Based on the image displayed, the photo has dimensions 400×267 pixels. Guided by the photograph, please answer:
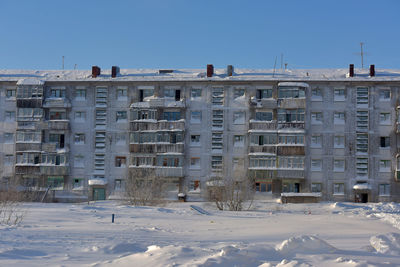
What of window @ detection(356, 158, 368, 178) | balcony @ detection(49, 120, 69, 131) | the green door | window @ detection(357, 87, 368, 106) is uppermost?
window @ detection(357, 87, 368, 106)

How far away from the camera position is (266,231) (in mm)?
19453

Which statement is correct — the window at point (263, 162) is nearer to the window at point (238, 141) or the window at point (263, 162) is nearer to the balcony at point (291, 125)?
the window at point (238, 141)

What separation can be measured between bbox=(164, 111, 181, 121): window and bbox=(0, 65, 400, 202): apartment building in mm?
108

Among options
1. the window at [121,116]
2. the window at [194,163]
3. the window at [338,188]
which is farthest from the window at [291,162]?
the window at [121,116]

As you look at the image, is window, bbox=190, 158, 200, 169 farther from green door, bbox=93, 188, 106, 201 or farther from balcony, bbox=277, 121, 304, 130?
green door, bbox=93, 188, 106, 201

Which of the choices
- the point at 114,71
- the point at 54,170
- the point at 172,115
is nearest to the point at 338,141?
the point at 172,115

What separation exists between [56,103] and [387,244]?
41251 millimetres

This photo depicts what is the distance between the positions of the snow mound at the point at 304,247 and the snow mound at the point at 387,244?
1.69 meters

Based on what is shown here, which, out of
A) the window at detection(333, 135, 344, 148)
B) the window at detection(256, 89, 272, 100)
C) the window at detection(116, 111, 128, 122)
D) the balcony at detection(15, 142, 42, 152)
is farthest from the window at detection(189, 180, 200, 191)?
the balcony at detection(15, 142, 42, 152)

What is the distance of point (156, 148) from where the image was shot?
157 ft

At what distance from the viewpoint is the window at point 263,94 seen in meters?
48.3

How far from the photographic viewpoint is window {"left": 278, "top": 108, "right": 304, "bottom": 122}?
Answer: 154 ft

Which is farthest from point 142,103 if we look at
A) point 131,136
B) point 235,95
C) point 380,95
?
point 380,95

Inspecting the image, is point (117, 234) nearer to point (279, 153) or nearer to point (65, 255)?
point (65, 255)
